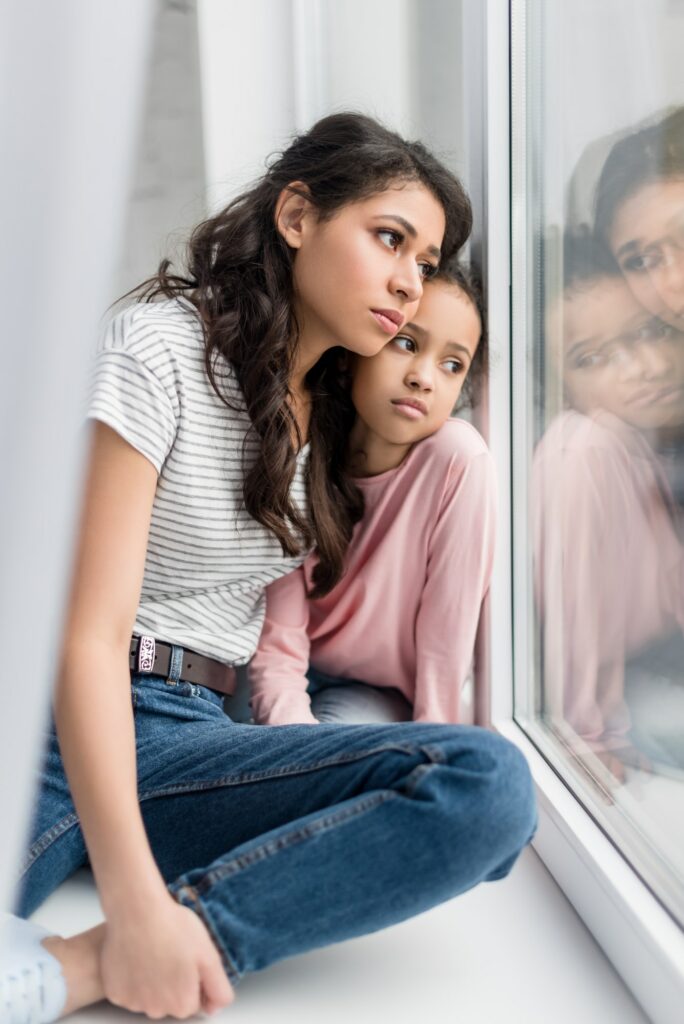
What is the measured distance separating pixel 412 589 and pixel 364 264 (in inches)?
17.7

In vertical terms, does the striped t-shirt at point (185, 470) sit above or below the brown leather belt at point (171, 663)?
above

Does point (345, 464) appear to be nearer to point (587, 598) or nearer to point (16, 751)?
point (587, 598)

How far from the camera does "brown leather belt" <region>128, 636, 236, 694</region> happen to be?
108 cm

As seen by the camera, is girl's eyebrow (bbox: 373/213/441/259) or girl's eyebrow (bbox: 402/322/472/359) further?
girl's eyebrow (bbox: 402/322/472/359)

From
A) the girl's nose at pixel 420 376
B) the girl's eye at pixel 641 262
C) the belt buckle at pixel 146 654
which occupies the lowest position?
the belt buckle at pixel 146 654

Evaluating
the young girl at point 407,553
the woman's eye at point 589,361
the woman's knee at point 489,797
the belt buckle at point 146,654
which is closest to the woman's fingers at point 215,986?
the woman's knee at point 489,797

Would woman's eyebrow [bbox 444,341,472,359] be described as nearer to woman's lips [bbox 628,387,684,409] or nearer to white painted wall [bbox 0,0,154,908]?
woman's lips [bbox 628,387,684,409]

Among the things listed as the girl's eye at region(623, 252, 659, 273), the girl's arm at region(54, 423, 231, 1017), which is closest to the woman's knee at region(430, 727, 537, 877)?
the girl's arm at region(54, 423, 231, 1017)

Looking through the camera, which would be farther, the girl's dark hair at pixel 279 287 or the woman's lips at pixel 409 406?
the woman's lips at pixel 409 406

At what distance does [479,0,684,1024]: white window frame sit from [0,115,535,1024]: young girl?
0.27 feet

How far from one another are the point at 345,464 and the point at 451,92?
576 millimetres

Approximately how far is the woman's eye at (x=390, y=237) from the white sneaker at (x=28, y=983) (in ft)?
2.55

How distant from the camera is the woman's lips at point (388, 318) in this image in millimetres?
1122

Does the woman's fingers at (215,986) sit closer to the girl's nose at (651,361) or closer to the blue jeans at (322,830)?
the blue jeans at (322,830)
